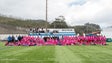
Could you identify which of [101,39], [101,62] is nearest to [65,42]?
[101,39]

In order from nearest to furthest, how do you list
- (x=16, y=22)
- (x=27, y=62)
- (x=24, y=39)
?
(x=27, y=62) → (x=24, y=39) → (x=16, y=22)

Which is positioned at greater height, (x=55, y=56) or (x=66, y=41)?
(x=66, y=41)

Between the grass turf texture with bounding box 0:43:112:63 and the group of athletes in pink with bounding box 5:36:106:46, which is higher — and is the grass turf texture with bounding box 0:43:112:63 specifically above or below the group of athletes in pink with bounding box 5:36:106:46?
below

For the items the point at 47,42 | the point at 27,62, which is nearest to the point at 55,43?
the point at 47,42

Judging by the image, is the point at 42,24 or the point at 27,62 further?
the point at 42,24

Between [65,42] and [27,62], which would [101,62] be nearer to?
[27,62]

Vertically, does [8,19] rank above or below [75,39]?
above

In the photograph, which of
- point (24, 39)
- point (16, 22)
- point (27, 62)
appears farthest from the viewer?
point (16, 22)

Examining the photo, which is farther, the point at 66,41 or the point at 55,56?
the point at 66,41

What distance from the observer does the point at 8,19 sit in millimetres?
156250

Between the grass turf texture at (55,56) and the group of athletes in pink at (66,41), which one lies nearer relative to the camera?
the grass turf texture at (55,56)

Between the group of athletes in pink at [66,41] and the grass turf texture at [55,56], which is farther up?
the group of athletes in pink at [66,41]

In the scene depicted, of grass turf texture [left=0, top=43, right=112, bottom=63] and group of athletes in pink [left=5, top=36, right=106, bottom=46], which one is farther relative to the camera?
group of athletes in pink [left=5, top=36, right=106, bottom=46]

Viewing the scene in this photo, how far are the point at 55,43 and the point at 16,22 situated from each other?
114994mm
